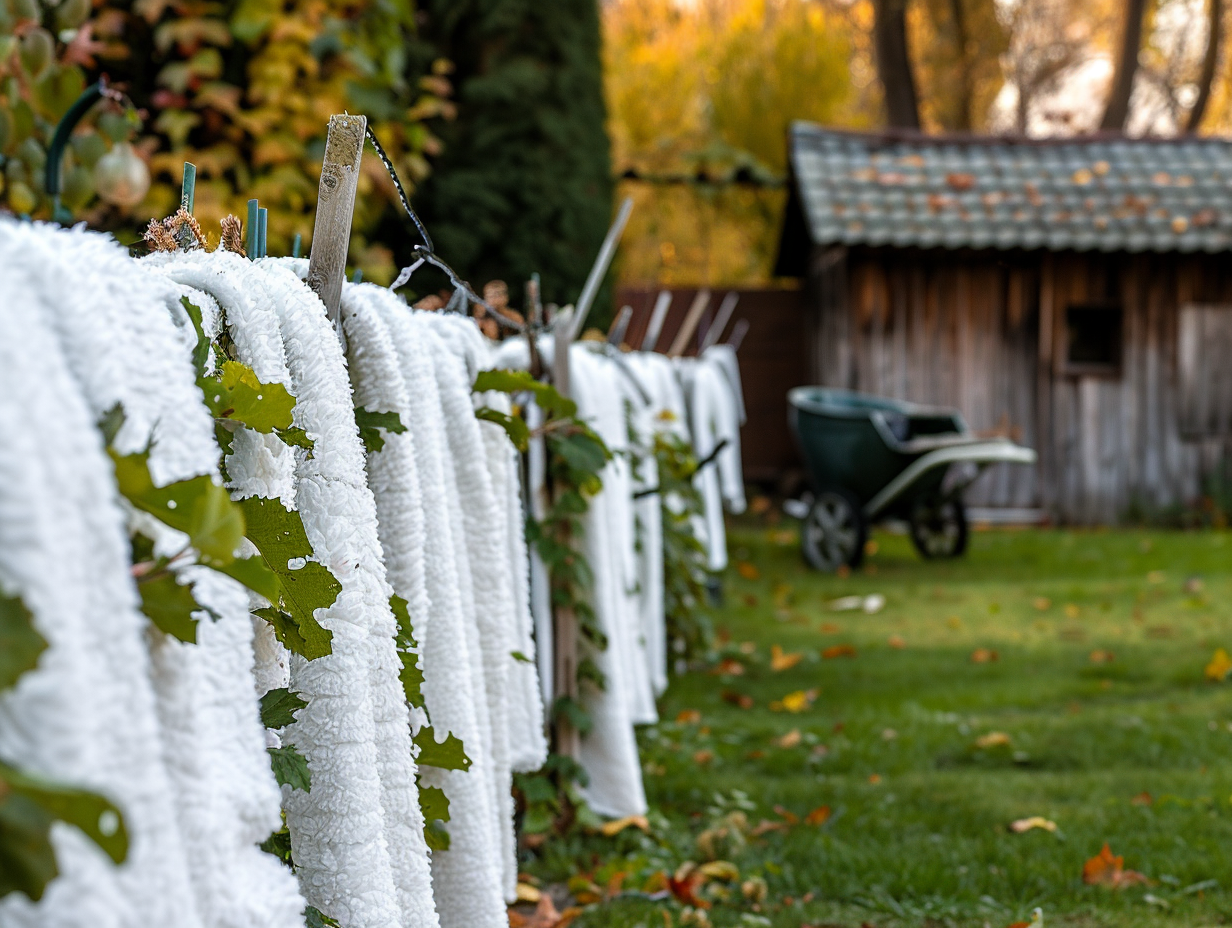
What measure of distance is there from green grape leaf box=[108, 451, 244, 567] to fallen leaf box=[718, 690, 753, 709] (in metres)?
4.23

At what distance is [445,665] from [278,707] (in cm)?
47

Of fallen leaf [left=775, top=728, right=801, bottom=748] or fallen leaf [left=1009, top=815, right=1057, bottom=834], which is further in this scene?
fallen leaf [left=775, top=728, right=801, bottom=748]

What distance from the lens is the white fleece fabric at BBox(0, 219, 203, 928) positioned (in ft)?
2.08

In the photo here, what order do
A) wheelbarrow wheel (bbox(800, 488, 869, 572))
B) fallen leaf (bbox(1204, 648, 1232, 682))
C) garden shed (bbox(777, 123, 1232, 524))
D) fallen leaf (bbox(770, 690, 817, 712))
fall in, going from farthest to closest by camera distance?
garden shed (bbox(777, 123, 1232, 524)) < wheelbarrow wheel (bbox(800, 488, 869, 572)) < fallen leaf (bbox(1204, 648, 1232, 682)) < fallen leaf (bbox(770, 690, 817, 712))

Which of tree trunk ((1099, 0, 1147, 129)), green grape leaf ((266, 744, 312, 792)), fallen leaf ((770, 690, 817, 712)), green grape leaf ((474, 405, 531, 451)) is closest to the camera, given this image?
green grape leaf ((266, 744, 312, 792))

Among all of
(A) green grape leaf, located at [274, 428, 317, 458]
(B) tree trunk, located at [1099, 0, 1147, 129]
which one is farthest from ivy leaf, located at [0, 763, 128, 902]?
(B) tree trunk, located at [1099, 0, 1147, 129]

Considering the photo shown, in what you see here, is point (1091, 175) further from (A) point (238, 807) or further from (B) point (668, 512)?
(A) point (238, 807)

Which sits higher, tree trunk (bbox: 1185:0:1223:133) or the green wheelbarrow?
tree trunk (bbox: 1185:0:1223:133)

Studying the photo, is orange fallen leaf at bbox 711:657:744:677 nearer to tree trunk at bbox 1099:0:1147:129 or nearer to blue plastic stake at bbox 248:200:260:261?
blue plastic stake at bbox 248:200:260:261

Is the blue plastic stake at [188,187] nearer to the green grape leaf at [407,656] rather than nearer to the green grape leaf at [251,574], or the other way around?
the green grape leaf at [407,656]

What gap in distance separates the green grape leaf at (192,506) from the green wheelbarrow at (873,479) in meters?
7.29

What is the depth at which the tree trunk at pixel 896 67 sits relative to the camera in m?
15.2

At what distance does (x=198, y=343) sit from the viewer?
3.43 feet

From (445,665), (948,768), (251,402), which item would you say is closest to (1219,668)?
(948,768)
